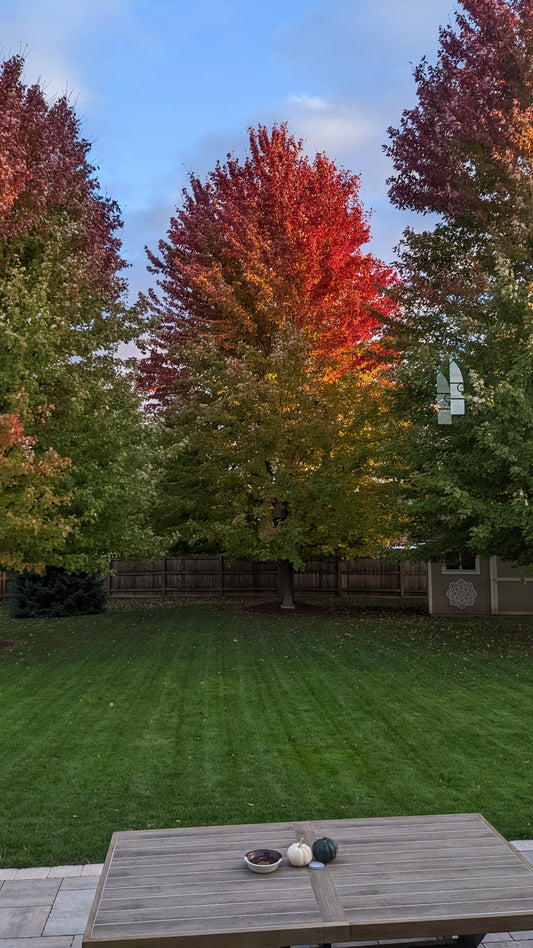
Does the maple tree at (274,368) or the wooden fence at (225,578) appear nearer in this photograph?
the maple tree at (274,368)

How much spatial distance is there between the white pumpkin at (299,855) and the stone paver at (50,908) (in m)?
1.31

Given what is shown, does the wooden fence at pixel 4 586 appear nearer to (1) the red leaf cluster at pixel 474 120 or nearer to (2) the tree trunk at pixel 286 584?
(2) the tree trunk at pixel 286 584

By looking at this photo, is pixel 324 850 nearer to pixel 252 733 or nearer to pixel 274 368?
pixel 252 733

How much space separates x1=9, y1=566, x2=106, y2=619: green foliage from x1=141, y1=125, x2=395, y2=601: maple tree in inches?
127

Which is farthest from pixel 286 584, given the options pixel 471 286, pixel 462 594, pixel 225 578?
pixel 471 286

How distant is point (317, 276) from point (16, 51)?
439 inches

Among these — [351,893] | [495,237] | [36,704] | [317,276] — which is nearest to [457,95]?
[495,237]

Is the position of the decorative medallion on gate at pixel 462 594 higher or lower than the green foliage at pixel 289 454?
lower

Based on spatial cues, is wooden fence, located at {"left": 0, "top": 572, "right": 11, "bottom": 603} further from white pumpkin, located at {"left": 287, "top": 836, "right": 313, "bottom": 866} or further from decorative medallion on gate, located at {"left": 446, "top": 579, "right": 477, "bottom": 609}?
white pumpkin, located at {"left": 287, "top": 836, "right": 313, "bottom": 866}

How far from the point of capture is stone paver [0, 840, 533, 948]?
3533 mm

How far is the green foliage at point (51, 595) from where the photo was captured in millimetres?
19516

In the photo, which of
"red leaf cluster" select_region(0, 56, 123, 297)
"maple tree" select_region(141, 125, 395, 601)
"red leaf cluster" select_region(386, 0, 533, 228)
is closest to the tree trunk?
"maple tree" select_region(141, 125, 395, 601)

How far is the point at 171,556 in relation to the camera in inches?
969

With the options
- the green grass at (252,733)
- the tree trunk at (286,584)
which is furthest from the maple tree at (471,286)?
the tree trunk at (286,584)
